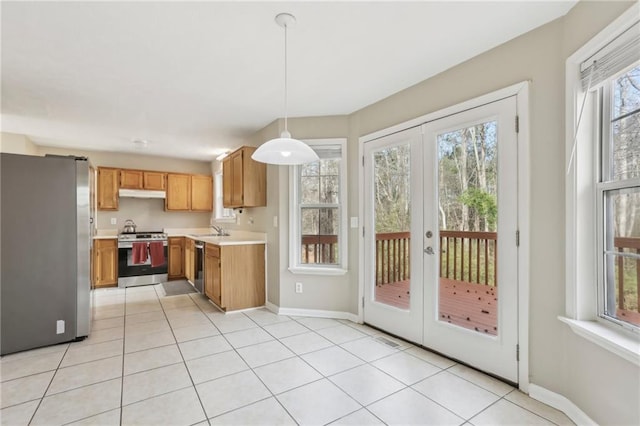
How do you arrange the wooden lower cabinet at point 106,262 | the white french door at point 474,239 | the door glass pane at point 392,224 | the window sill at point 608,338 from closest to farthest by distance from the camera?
the window sill at point 608,338, the white french door at point 474,239, the door glass pane at point 392,224, the wooden lower cabinet at point 106,262

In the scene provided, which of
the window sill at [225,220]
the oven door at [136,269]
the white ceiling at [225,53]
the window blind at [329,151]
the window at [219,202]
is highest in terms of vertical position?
the white ceiling at [225,53]

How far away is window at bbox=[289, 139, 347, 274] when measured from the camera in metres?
3.66

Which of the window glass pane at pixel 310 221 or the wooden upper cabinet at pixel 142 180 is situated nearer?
the window glass pane at pixel 310 221

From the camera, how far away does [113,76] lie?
2742mm

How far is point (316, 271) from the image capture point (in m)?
3.69

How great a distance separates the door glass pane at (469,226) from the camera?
2.33 m

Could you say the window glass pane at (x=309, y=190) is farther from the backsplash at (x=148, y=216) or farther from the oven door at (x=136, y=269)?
the backsplash at (x=148, y=216)

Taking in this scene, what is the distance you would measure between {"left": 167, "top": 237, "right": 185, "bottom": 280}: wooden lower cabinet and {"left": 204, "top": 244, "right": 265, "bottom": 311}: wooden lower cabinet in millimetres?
2050

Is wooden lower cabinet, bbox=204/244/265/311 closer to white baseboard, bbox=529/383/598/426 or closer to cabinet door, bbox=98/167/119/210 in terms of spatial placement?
cabinet door, bbox=98/167/119/210

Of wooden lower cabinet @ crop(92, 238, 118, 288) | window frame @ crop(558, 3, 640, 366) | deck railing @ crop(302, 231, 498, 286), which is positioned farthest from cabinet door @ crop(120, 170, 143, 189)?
window frame @ crop(558, 3, 640, 366)

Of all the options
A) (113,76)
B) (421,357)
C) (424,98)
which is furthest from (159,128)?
(421,357)

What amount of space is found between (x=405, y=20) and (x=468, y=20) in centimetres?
41

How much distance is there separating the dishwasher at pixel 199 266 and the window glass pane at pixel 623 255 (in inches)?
176

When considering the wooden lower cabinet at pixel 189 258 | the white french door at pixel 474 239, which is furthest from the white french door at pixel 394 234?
the wooden lower cabinet at pixel 189 258
